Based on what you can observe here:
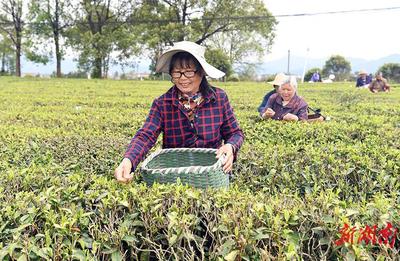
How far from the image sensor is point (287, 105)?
652cm

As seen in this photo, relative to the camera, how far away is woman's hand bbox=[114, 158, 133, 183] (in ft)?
8.46

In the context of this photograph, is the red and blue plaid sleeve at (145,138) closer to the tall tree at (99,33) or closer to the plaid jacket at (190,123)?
the plaid jacket at (190,123)

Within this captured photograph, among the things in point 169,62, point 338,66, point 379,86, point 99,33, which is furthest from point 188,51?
point 338,66

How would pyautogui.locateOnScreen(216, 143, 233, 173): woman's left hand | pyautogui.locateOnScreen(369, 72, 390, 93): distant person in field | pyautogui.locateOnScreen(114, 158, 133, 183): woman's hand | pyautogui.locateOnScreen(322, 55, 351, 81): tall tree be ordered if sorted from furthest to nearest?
pyautogui.locateOnScreen(322, 55, 351, 81): tall tree < pyautogui.locateOnScreen(369, 72, 390, 93): distant person in field < pyautogui.locateOnScreen(216, 143, 233, 173): woman's left hand < pyautogui.locateOnScreen(114, 158, 133, 183): woman's hand

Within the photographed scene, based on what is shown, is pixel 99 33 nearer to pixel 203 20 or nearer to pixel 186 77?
pixel 203 20

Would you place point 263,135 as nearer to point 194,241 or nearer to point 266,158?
point 266,158

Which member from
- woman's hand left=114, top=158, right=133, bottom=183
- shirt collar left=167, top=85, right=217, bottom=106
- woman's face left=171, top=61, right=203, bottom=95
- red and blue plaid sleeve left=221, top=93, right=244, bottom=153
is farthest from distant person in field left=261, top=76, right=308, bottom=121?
woman's hand left=114, top=158, right=133, bottom=183

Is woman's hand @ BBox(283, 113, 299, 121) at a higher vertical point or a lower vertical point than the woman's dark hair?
lower

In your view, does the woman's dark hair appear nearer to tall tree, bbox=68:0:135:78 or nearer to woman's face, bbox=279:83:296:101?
woman's face, bbox=279:83:296:101

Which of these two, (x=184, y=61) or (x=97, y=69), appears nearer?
(x=184, y=61)

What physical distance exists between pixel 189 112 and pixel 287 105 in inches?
149

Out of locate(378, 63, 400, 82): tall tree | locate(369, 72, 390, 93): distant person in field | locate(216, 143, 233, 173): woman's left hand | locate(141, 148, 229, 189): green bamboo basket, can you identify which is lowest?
locate(141, 148, 229, 189): green bamboo basket

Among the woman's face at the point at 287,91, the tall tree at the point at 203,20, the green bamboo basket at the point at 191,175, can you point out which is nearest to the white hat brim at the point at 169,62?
the green bamboo basket at the point at 191,175

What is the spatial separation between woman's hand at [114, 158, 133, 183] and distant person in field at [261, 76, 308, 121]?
A: 13.3ft
